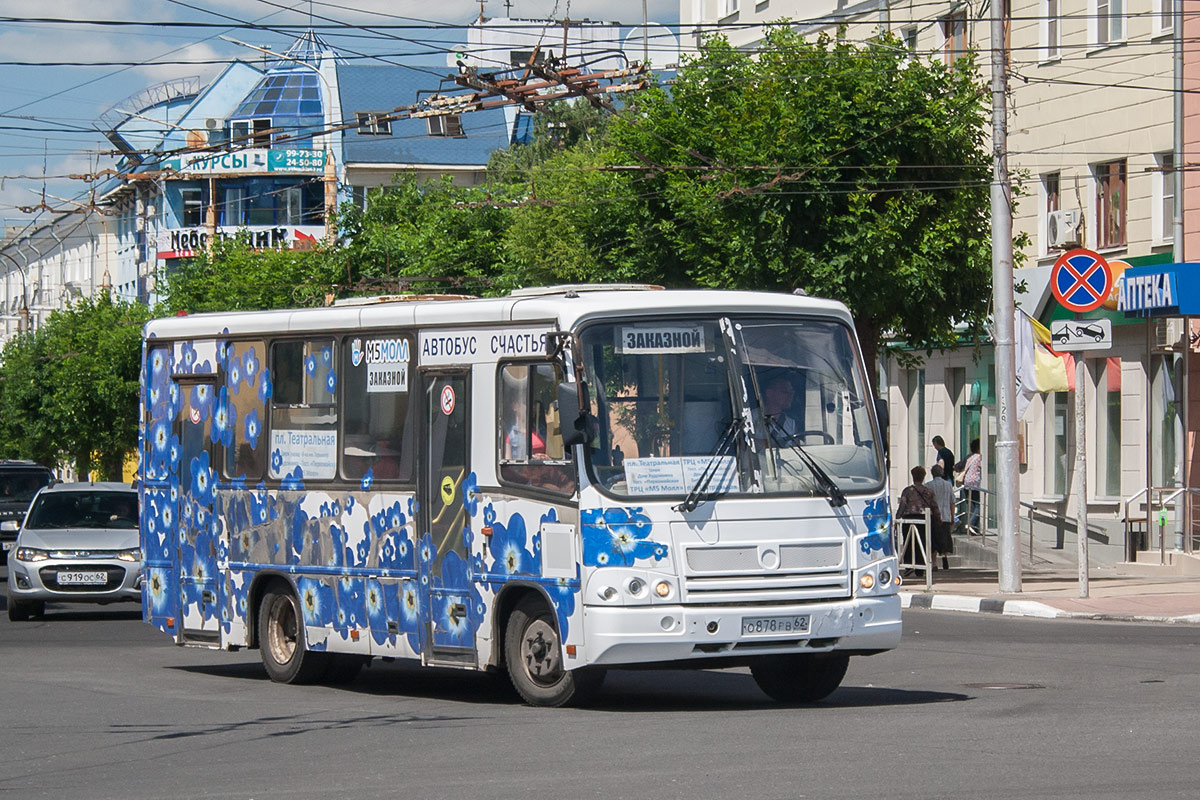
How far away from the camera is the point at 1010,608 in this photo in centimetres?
2238

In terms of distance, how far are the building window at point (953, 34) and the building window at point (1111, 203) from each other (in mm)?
5395

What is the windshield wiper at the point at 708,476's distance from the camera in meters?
12.4

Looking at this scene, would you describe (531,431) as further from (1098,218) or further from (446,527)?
(1098,218)

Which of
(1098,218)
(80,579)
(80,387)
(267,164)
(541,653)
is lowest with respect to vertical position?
(80,579)

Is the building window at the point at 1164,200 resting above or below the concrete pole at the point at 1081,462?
above

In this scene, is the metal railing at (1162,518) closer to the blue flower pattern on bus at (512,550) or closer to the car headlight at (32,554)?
the car headlight at (32,554)

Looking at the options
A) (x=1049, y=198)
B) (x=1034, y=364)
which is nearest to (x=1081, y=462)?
(x=1034, y=364)

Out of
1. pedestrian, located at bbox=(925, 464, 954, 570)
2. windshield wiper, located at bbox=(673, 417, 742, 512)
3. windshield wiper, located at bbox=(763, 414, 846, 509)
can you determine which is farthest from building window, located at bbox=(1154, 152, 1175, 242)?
windshield wiper, located at bbox=(673, 417, 742, 512)

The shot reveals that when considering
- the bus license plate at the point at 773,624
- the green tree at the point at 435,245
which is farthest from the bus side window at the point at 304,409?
the green tree at the point at 435,245

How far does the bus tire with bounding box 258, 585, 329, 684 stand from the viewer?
1536cm

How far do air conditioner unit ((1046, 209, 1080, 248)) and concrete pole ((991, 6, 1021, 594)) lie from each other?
695cm

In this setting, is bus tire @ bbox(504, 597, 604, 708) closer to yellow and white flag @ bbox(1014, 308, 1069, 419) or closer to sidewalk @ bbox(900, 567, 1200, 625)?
sidewalk @ bbox(900, 567, 1200, 625)

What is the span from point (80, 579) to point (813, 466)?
13.8 metres

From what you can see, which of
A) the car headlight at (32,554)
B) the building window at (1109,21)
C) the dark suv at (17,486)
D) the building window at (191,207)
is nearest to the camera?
the car headlight at (32,554)
